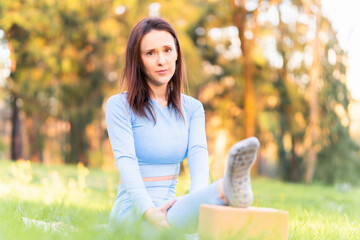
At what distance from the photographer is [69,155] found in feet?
52.0

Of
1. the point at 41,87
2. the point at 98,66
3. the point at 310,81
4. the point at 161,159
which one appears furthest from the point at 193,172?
the point at 98,66

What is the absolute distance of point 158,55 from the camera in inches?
102

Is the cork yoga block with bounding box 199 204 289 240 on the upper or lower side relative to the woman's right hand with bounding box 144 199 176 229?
upper

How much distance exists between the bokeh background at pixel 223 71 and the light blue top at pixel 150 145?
827 centimetres

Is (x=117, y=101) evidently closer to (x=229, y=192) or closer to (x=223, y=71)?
(x=229, y=192)

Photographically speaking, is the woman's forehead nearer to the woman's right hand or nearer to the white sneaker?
the woman's right hand

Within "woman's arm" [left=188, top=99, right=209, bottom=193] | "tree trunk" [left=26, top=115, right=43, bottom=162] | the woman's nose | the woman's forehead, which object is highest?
the woman's forehead

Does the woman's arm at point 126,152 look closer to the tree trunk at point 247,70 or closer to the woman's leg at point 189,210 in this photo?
the woman's leg at point 189,210

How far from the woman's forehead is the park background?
25.2ft

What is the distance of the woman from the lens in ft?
8.12

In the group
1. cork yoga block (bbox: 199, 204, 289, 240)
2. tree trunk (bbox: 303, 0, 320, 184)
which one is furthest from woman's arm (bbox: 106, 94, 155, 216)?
tree trunk (bbox: 303, 0, 320, 184)

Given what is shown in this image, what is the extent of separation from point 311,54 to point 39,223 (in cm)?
1027

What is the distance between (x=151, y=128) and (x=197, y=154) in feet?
1.06

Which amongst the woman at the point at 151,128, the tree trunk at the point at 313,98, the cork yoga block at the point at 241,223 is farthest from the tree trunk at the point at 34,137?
the cork yoga block at the point at 241,223
